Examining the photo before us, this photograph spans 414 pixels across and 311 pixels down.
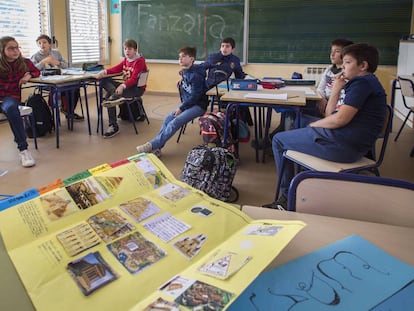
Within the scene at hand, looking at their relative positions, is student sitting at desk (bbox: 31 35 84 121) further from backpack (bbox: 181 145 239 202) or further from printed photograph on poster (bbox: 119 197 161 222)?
printed photograph on poster (bbox: 119 197 161 222)

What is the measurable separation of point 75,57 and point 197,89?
3669 mm

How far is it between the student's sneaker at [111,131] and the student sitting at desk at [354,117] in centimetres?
270

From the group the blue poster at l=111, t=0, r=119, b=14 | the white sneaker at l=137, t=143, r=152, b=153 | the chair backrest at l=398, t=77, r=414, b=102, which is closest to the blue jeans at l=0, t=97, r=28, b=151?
the white sneaker at l=137, t=143, r=152, b=153

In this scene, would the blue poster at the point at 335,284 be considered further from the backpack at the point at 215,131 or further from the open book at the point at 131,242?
the backpack at the point at 215,131

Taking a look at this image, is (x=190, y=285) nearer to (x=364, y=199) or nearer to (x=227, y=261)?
(x=227, y=261)

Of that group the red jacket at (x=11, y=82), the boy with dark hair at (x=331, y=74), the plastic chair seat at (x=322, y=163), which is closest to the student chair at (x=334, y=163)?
the plastic chair seat at (x=322, y=163)

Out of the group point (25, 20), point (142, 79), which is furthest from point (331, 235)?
point (25, 20)

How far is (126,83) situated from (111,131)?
0.58 m

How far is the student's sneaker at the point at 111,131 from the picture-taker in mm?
4461

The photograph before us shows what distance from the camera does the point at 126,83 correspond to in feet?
14.9

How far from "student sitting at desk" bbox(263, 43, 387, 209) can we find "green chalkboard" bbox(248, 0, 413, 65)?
4291 millimetres

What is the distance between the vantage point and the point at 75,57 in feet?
21.6

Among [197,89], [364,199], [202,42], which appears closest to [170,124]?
[197,89]

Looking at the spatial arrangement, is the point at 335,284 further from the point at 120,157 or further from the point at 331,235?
the point at 120,157
